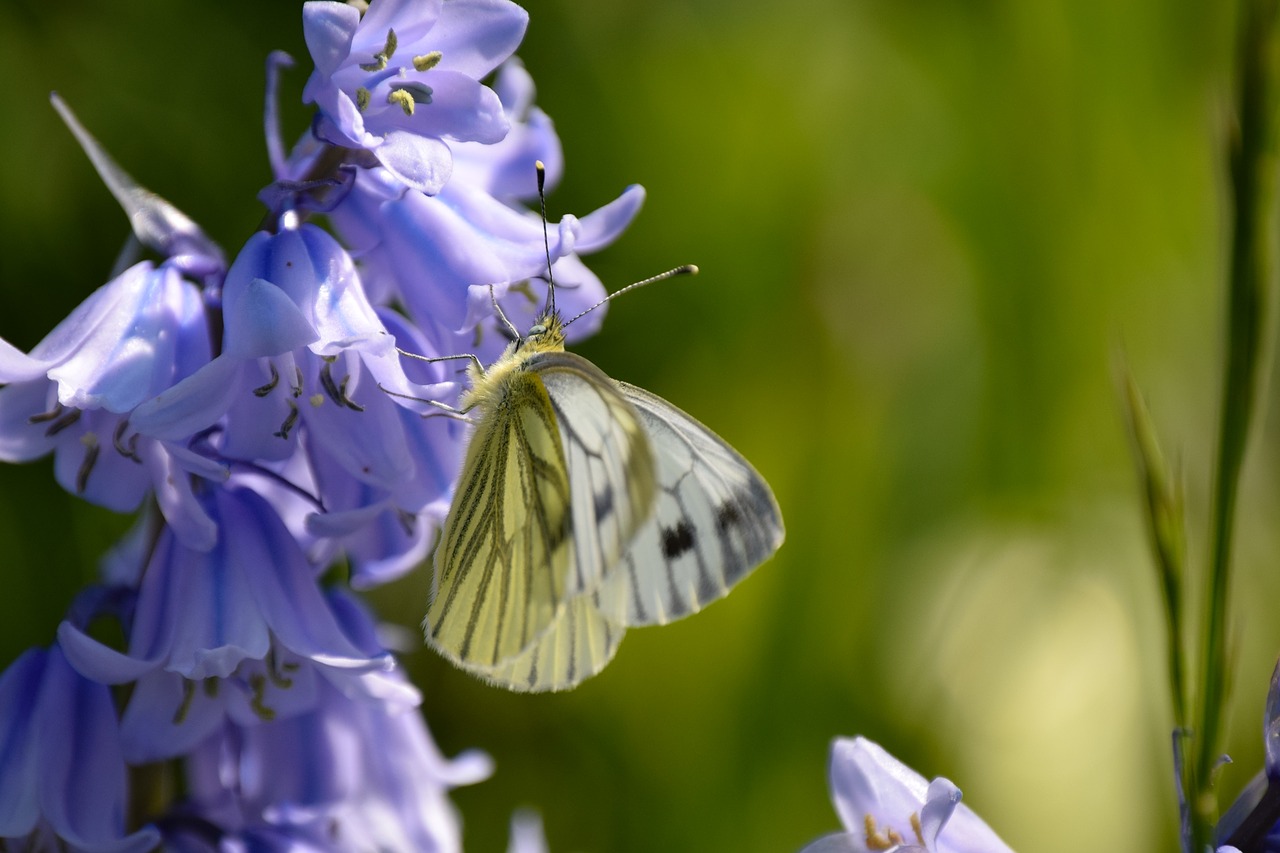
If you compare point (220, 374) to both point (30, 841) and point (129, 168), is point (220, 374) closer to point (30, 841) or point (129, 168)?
point (30, 841)

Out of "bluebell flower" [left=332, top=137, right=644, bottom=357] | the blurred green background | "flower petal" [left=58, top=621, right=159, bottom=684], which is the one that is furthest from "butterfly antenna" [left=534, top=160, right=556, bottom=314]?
the blurred green background

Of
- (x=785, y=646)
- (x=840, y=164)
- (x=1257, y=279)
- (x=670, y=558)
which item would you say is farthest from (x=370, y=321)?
(x=840, y=164)

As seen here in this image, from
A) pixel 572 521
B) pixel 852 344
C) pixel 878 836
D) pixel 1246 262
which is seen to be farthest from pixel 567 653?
pixel 852 344

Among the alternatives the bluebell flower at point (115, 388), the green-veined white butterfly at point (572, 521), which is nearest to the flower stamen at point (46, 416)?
the bluebell flower at point (115, 388)

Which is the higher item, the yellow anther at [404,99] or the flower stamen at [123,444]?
the yellow anther at [404,99]

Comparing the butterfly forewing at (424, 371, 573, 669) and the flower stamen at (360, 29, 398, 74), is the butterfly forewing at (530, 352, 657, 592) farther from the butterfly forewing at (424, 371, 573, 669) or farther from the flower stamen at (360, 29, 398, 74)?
the flower stamen at (360, 29, 398, 74)

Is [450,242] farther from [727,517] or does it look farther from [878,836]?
[878,836]

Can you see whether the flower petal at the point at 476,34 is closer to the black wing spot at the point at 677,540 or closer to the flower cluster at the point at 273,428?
the flower cluster at the point at 273,428

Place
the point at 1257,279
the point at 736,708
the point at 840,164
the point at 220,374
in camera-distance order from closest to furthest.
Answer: the point at 1257,279, the point at 220,374, the point at 736,708, the point at 840,164
